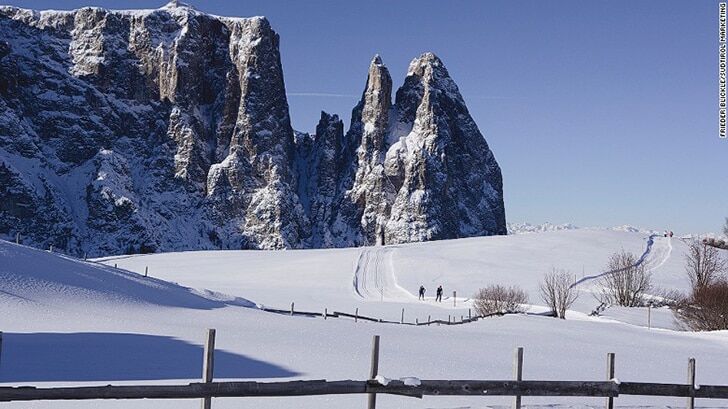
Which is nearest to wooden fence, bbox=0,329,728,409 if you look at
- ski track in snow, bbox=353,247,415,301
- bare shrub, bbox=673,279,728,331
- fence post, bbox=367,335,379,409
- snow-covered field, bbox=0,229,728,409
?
fence post, bbox=367,335,379,409

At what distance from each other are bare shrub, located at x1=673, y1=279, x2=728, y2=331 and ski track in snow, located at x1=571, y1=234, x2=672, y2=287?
1009 inches

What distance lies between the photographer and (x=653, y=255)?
9575 cm

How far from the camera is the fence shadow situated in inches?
651

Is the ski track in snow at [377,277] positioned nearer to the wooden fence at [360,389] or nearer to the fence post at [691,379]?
the fence post at [691,379]

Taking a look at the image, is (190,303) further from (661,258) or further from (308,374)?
(661,258)

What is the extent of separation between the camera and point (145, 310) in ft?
108

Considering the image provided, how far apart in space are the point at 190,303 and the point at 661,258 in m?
75.0

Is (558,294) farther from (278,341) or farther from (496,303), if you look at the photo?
(278,341)

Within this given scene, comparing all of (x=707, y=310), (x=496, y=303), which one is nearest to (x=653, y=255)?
(x=496, y=303)

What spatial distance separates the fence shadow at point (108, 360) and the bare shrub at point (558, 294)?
3447cm

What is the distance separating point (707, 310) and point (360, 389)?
133 feet

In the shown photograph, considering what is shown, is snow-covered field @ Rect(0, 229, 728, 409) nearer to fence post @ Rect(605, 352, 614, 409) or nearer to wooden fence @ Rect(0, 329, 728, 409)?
fence post @ Rect(605, 352, 614, 409)

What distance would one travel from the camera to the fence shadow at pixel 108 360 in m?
16.5

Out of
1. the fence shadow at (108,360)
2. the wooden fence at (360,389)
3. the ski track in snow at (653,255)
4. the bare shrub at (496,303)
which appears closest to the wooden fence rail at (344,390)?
the wooden fence at (360,389)
